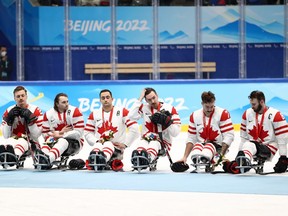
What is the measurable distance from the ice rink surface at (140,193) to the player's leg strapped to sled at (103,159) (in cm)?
11

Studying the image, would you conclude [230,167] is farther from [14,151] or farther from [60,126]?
[14,151]

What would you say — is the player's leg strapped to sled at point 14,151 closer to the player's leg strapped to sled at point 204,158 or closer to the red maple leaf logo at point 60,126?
the red maple leaf logo at point 60,126

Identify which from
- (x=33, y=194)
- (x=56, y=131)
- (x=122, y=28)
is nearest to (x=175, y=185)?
(x=33, y=194)

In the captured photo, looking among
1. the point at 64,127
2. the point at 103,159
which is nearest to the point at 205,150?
the point at 103,159

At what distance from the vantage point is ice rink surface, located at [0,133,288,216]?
27.5 feet

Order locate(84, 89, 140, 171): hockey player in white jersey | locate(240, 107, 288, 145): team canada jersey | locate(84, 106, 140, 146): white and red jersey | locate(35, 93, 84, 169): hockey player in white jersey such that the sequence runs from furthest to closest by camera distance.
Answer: locate(35, 93, 84, 169): hockey player in white jersey, locate(84, 106, 140, 146): white and red jersey, locate(84, 89, 140, 171): hockey player in white jersey, locate(240, 107, 288, 145): team canada jersey

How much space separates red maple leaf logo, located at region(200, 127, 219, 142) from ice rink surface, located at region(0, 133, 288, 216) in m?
0.52

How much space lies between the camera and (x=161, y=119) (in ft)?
37.8

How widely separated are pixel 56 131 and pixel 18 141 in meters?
0.50

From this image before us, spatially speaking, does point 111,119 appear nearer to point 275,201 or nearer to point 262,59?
point 275,201

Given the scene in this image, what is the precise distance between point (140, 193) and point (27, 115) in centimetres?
289

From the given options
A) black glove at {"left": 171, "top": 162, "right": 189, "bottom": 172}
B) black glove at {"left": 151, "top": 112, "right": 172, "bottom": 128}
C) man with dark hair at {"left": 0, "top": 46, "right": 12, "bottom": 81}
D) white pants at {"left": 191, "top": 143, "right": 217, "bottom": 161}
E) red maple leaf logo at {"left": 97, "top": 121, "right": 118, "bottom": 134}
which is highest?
man with dark hair at {"left": 0, "top": 46, "right": 12, "bottom": 81}

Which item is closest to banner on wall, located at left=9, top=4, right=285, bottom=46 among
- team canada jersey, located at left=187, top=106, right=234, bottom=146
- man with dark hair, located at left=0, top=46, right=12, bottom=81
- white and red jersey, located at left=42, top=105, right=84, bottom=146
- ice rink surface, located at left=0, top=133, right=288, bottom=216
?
man with dark hair, located at left=0, top=46, right=12, bottom=81

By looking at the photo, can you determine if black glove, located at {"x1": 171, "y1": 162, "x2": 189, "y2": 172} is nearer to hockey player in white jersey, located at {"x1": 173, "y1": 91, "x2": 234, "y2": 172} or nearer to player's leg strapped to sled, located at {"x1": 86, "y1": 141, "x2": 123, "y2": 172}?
hockey player in white jersey, located at {"x1": 173, "y1": 91, "x2": 234, "y2": 172}
